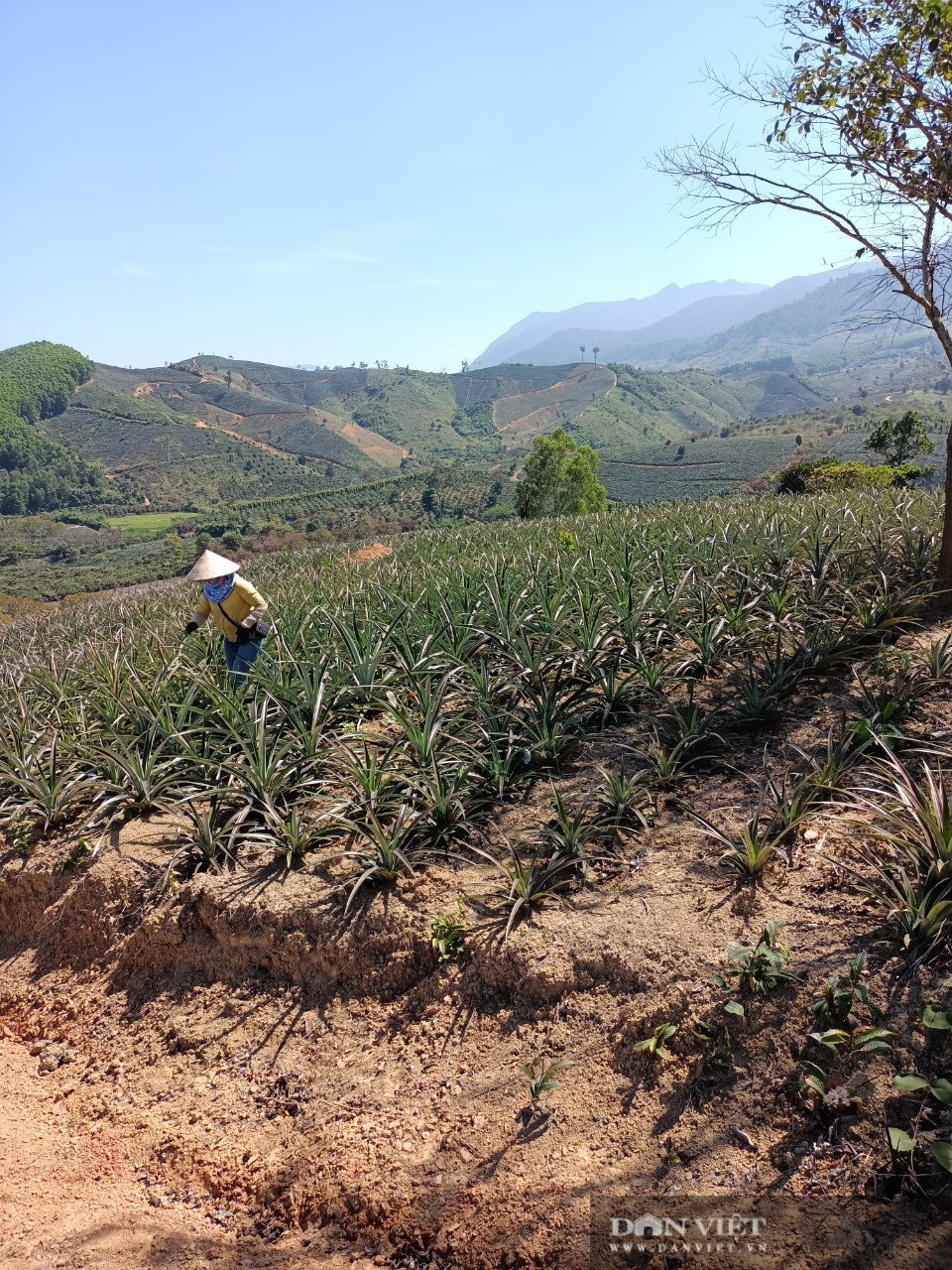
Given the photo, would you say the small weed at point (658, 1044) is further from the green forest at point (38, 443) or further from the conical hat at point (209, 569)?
the green forest at point (38, 443)

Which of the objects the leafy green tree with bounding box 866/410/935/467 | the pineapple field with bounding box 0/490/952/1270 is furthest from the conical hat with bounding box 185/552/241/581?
the leafy green tree with bounding box 866/410/935/467

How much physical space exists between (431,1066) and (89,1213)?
133 centimetres

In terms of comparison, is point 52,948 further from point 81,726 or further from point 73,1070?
point 81,726

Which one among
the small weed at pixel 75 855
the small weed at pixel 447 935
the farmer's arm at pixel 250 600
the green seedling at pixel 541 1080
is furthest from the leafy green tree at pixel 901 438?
the small weed at pixel 75 855

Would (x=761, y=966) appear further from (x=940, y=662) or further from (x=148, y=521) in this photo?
(x=148, y=521)

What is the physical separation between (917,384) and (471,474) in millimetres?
114539

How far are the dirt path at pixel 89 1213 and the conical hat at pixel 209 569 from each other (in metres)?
3.11

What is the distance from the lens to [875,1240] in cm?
176

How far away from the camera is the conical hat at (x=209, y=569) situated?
5.04 meters

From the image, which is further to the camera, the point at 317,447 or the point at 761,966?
the point at 317,447

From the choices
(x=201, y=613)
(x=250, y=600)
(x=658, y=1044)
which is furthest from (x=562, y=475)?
(x=658, y=1044)

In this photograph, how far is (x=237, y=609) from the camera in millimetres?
5254

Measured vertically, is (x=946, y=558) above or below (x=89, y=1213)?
above

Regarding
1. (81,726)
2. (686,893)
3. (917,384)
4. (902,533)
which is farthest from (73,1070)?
(917,384)
